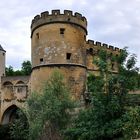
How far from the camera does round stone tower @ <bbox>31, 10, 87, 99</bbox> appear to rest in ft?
102

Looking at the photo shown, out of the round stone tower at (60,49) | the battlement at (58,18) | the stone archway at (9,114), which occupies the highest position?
the battlement at (58,18)

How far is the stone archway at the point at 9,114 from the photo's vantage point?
133 feet

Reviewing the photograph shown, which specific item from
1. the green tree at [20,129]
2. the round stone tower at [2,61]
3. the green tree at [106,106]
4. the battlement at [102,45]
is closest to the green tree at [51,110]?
the green tree at [106,106]

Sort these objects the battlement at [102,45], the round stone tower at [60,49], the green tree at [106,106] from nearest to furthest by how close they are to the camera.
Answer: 1. the green tree at [106,106]
2. the round stone tower at [60,49]
3. the battlement at [102,45]

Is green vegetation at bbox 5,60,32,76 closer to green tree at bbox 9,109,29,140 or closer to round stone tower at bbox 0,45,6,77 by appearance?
round stone tower at bbox 0,45,6,77

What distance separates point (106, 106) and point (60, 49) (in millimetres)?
8762

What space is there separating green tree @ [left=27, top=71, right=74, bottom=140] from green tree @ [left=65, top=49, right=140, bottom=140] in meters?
1.17

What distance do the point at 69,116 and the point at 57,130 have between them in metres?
1.26

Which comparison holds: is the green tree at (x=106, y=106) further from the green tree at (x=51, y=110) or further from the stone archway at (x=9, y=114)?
the stone archway at (x=9, y=114)

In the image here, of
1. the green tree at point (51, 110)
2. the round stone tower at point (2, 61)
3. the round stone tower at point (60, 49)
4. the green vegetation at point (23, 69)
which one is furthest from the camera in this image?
the green vegetation at point (23, 69)

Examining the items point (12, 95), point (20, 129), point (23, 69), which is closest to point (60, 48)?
point (20, 129)

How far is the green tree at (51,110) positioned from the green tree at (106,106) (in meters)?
1.17

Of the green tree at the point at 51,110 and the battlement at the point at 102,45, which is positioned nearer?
the green tree at the point at 51,110

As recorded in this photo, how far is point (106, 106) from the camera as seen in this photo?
23938mm
